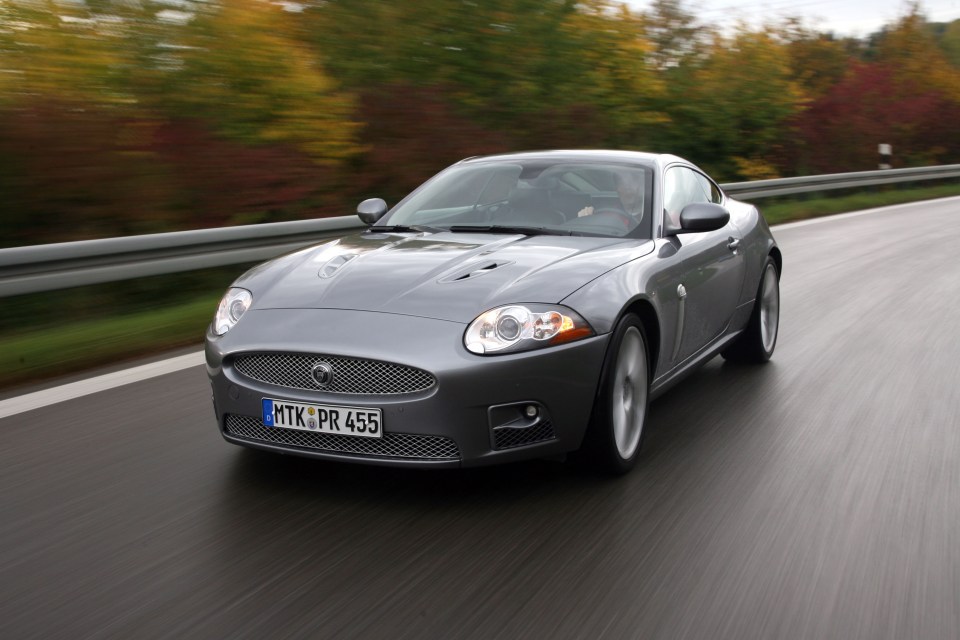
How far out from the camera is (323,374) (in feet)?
13.1

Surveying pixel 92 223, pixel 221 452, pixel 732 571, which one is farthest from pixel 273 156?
pixel 732 571

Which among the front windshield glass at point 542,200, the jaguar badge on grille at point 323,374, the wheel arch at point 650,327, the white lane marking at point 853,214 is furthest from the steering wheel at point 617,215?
the white lane marking at point 853,214

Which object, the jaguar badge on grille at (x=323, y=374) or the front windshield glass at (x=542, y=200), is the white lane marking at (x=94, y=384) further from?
the jaguar badge on grille at (x=323, y=374)

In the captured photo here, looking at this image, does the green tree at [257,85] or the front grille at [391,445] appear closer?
the front grille at [391,445]

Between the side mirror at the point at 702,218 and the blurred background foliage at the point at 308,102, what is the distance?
587cm

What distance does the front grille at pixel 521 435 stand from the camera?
13.2ft

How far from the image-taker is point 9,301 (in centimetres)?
798

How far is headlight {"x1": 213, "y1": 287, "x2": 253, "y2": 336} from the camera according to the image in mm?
4496

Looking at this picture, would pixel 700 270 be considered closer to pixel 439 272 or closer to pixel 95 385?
pixel 439 272

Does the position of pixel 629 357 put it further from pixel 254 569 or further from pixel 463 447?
pixel 254 569

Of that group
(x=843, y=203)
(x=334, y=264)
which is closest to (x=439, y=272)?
(x=334, y=264)

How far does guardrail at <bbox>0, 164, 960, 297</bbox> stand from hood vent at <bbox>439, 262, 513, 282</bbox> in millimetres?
3352

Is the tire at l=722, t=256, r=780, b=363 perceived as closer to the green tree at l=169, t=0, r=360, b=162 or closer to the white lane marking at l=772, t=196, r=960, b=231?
the green tree at l=169, t=0, r=360, b=162

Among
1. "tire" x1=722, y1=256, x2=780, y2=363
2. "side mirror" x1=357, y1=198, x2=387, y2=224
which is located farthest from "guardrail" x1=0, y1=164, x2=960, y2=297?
"tire" x1=722, y1=256, x2=780, y2=363
